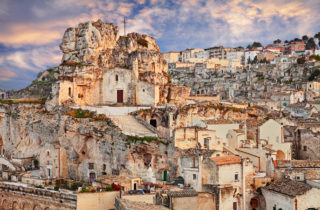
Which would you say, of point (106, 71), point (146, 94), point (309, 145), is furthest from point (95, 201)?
point (106, 71)

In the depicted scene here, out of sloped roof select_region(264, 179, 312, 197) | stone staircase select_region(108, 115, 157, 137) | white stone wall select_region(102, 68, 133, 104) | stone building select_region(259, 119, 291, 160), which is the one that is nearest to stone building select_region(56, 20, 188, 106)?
white stone wall select_region(102, 68, 133, 104)

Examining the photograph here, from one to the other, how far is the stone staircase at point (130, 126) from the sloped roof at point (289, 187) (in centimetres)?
1241

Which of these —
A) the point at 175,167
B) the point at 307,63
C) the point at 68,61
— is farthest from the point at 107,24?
the point at 307,63

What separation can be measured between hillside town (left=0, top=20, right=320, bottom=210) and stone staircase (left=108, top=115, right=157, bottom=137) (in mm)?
151

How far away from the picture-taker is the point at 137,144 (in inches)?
1254

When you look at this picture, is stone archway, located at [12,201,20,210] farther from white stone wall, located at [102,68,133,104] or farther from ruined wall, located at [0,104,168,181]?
white stone wall, located at [102,68,133,104]

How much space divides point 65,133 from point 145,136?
9.25 m

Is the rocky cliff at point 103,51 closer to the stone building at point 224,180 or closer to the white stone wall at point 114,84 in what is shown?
the white stone wall at point 114,84

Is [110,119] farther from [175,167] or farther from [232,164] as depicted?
[232,164]

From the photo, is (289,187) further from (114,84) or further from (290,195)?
(114,84)

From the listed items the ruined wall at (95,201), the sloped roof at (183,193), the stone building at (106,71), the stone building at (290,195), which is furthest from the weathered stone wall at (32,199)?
the stone building at (290,195)

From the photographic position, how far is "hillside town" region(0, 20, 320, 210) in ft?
82.7

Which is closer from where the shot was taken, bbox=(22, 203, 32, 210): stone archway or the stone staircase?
bbox=(22, 203, 32, 210): stone archway

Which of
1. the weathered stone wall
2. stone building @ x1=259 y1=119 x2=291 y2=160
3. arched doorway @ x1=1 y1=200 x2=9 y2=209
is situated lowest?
arched doorway @ x1=1 y1=200 x2=9 y2=209
